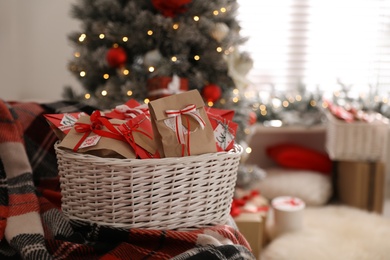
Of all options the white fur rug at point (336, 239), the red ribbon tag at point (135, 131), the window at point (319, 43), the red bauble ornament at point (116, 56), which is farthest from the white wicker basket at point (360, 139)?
the red ribbon tag at point (135, 131)

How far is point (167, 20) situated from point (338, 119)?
0.99 m

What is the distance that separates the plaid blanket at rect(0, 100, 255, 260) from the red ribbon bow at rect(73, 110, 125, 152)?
18 cm

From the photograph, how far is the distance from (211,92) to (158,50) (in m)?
0.23

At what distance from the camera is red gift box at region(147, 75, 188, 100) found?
1525mm

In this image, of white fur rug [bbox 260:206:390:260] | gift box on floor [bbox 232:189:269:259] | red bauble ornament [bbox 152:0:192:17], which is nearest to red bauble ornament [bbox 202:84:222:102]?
red bauble ornament [bbox 152:0:192:17]

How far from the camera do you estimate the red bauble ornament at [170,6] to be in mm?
1545

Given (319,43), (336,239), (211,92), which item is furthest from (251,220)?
(319,43)

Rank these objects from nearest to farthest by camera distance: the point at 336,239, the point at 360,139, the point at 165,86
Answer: the point at 165,86 → the point at 336,239 → the point at 360,139

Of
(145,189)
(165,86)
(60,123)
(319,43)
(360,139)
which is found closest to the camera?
(145,189)

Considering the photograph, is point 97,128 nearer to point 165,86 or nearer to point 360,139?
point 165,86

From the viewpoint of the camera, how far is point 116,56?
63.2 inches

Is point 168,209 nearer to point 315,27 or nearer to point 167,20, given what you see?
point 167,20

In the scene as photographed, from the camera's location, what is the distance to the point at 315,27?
2.57 m

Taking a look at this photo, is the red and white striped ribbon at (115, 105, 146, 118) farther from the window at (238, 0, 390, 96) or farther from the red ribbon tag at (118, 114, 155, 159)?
the window at (238, 0, 390, 96)
